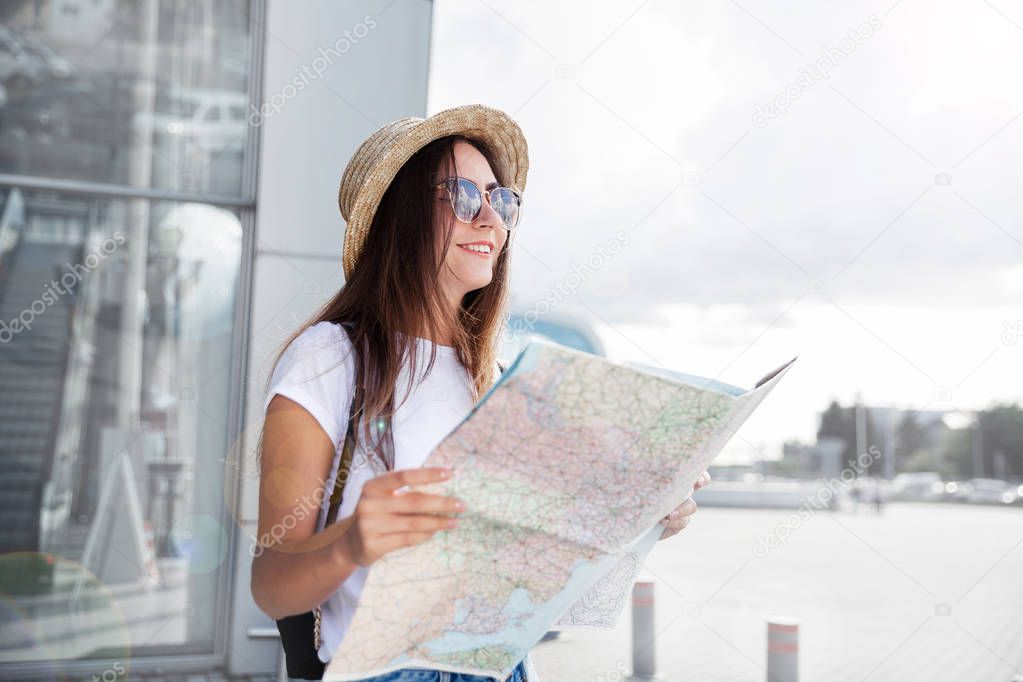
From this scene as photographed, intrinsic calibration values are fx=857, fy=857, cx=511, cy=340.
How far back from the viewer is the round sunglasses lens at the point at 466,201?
1.59 metres

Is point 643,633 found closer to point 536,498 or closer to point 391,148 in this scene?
point 391,148

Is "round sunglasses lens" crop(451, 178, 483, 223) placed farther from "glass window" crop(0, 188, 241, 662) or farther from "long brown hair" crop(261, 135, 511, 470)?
"glass window" crop(0, 188, 241, 662)

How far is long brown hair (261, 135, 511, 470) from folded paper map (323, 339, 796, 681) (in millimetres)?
251

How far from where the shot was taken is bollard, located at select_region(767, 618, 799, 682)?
15.3 feet

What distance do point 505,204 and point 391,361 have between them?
452 mm

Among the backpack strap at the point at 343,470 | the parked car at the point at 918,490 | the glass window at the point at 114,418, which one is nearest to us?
the backpack strap at the point at 343,470

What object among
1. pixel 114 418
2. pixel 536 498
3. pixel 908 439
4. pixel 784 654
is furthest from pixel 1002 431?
pixel 536 498

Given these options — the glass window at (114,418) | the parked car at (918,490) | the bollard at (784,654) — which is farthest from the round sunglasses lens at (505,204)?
the parked car at (918,490)

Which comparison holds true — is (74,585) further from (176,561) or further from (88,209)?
(88,209)

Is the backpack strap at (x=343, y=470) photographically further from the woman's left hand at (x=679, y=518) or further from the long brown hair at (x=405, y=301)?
the woman's left hand at (x=679, y=518)

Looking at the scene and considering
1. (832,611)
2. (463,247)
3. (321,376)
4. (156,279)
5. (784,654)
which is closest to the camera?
(321,376)

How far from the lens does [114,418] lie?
5.71m

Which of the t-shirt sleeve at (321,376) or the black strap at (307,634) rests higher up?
the t-shirt sleeve at (321,376)

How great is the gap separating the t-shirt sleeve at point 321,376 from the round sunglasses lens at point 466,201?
1.17 ft
